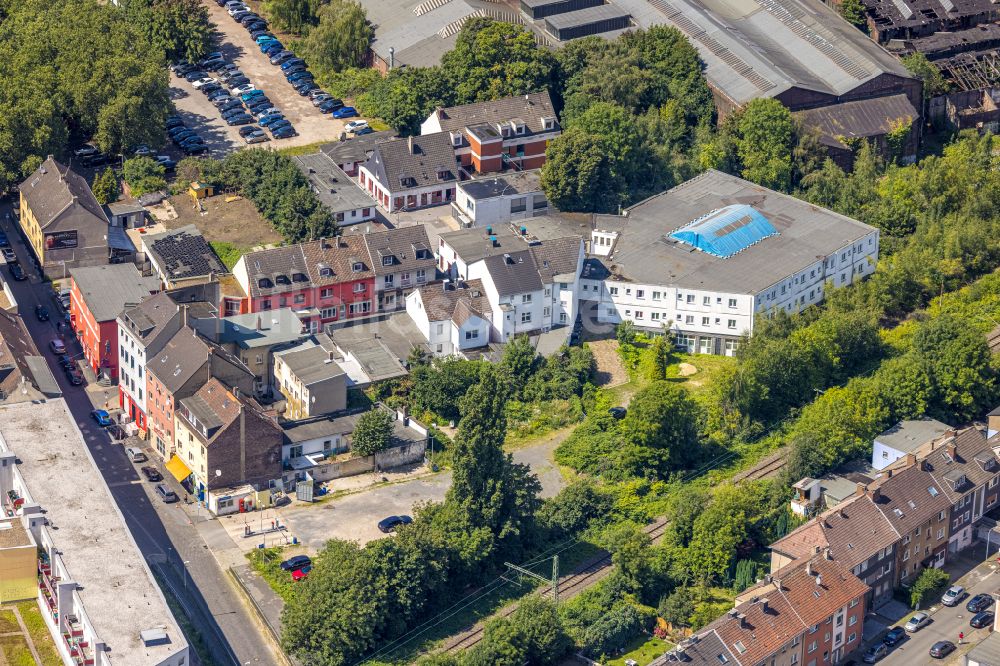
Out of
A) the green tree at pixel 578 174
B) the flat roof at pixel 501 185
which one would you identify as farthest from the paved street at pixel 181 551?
the green tree at pixel 578 174

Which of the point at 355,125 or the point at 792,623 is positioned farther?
the point at 355,125

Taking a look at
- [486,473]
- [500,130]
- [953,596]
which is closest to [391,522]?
[486,473]

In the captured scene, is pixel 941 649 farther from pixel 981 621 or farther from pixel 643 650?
pixel 643 650

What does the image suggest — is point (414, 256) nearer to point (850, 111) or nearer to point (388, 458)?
point (388, 458)

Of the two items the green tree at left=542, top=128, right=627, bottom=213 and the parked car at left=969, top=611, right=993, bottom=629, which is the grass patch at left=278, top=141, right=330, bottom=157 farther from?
the parked car at left=969, top=611, right=993, bottom=629

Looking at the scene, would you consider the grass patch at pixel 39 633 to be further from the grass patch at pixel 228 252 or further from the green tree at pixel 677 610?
the grass patch at pixel 228 252

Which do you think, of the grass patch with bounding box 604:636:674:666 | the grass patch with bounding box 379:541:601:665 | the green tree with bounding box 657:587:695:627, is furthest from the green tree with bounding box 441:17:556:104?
the grass patch with bounding box 604:636:674:666
